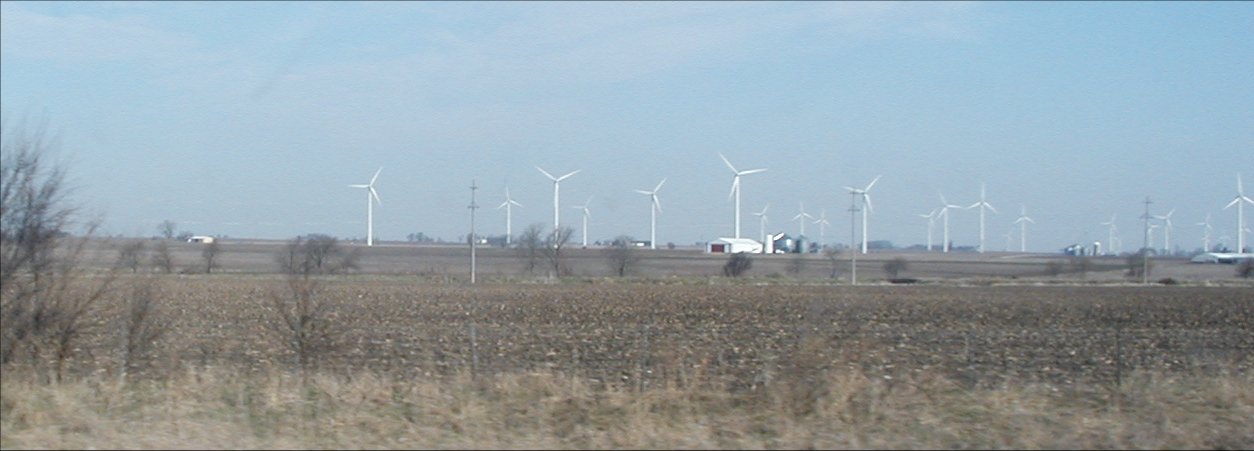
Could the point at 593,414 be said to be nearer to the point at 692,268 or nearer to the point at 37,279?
the point at 37,279

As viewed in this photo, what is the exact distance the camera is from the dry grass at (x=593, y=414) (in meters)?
13.1

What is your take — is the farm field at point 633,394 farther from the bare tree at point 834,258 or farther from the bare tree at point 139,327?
the bare tree at point 834,258

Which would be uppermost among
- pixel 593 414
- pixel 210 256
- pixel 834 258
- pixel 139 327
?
pixel 834 258

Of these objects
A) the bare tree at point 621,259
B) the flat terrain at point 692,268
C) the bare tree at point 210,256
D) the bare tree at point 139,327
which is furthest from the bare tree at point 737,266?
the bare tree at point 139,327

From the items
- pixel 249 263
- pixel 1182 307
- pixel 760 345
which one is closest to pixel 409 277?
pixel 249 263

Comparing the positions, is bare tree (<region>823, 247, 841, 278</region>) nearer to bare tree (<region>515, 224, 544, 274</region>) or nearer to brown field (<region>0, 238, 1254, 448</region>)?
bare tree (<region>515, 224, 544, 274</region>)

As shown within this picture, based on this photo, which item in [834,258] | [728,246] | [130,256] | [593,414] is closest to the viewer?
[593,414]

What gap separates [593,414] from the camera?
15.1 m

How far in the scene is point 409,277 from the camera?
8894 cm

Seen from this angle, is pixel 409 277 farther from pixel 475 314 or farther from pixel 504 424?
pixel 504 424

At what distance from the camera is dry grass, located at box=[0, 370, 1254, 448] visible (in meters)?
13.1

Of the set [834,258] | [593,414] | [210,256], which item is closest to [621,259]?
[834,258]

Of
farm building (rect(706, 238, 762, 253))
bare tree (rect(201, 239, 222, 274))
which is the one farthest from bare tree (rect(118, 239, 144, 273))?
farm building (rect(706, 238, 762, 253))

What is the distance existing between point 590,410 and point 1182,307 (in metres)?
45.7
